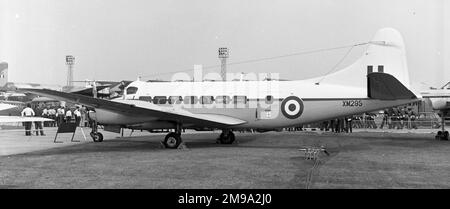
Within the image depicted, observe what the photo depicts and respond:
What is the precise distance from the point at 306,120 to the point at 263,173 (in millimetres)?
6624

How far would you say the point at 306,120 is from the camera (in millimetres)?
15328

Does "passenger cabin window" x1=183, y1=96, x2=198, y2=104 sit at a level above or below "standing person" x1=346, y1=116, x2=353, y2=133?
above

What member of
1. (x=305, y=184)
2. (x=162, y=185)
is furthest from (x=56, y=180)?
(x=305, y=184)

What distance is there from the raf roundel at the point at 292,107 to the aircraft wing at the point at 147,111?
→ 1.69 m

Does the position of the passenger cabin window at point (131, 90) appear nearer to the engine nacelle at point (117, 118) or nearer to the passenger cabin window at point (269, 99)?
the engine nacelle at point (117, 118)

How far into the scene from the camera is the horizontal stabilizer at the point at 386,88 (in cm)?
1324

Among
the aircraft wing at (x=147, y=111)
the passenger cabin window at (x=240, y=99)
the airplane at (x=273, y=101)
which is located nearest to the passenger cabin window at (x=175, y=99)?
the airplane at (x=273, y=101)

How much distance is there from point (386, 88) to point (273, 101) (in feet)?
13.3

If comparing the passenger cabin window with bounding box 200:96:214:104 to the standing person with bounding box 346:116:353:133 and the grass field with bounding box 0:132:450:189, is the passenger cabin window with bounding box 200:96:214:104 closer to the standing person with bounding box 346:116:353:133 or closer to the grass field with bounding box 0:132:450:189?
the grass field with bounding box 0:132:450:189

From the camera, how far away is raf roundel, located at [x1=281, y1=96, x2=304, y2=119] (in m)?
15.3

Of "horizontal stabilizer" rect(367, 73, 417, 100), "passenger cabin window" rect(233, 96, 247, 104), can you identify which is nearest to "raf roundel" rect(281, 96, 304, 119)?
"passenger cabin window" rect(233, 96, 247, 104)
